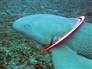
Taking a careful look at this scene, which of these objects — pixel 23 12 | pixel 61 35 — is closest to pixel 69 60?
pixel 61 35

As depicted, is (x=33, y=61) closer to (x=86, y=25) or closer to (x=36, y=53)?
(x=36, y=53)

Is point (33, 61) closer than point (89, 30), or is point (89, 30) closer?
point (89, 30)

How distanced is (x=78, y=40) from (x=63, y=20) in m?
0.12

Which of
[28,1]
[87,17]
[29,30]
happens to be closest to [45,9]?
[28,1]

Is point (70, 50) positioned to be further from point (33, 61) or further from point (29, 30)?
point (33, 61)

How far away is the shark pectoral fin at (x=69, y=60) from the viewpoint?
4.77 ft

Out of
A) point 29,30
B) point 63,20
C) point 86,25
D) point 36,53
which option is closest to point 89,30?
point 86,25

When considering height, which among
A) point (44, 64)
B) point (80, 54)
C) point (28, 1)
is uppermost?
point (28, 1)

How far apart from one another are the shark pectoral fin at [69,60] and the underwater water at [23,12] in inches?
27.8

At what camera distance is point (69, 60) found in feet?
4.87

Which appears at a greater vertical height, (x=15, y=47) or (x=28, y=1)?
(x=28, y=1)

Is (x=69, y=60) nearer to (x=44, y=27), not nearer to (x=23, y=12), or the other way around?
(x=44, y=27)

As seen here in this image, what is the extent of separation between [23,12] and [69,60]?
77 centimetres

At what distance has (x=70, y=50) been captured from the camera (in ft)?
4.80
